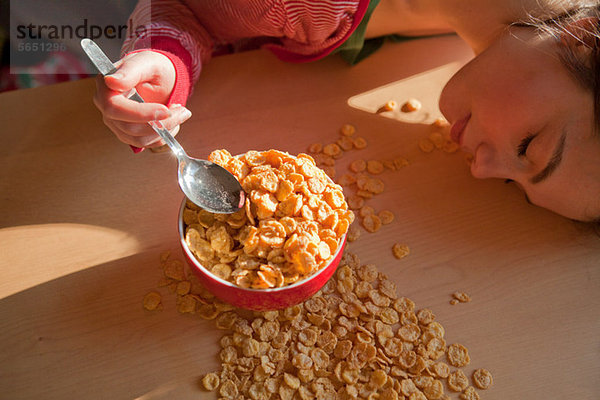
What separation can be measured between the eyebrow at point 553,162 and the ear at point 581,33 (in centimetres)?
12

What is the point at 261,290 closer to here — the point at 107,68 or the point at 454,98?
the point at 107,68

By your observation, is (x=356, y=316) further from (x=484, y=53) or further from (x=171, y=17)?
(x=171, y=17)

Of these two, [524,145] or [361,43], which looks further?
[361,43]

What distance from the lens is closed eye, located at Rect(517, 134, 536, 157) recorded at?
2.03 feet

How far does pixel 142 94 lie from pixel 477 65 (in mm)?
517

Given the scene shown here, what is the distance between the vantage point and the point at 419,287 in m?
0.64

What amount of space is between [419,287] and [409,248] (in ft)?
0.21

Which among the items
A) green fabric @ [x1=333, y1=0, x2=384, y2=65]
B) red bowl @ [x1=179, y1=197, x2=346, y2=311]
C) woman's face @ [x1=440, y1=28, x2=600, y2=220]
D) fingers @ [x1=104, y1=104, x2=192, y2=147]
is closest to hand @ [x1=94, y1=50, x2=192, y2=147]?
fingers @ [x1=104, y1=104, x2=192, y2=147]

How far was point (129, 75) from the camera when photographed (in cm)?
59

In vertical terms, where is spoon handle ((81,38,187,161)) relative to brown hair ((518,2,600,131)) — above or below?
below

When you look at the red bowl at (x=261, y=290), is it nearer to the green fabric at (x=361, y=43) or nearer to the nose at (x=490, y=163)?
the nose at (x=490, y=163)

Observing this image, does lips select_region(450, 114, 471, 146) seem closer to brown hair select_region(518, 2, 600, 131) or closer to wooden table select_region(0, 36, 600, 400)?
wooden table select_region(0, 36, 600, 400)

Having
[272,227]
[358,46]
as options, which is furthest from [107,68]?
[358,46]

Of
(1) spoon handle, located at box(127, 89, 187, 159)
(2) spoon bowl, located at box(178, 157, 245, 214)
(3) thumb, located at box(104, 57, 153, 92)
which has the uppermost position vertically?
(3) thumb, located at box(104, 57, 153, 92)
